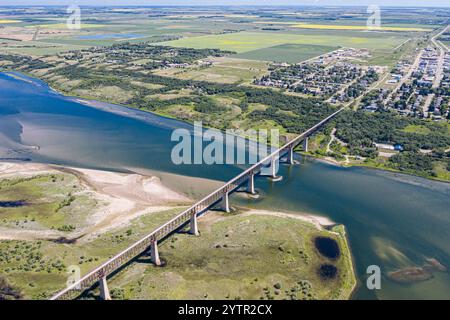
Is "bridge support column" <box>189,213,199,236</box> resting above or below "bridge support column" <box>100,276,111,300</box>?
above

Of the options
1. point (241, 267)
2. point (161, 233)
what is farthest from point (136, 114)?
point (241, 267)

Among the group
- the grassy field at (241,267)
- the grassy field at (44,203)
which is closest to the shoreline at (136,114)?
the grassy field at (241,267)

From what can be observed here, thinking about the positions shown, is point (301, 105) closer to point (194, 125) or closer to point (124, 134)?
point (194, 125)

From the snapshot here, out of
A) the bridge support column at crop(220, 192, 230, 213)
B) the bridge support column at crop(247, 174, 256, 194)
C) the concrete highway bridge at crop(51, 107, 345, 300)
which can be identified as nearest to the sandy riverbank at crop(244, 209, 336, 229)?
the bridge support column at crop(220, 192, 230, 213)

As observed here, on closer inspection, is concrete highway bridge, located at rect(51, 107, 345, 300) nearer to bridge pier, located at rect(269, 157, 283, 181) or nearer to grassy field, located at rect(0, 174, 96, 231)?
bridge pier, located at rect(269, 157, 283, 181)

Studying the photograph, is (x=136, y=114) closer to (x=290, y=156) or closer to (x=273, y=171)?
(x=290, y=156)

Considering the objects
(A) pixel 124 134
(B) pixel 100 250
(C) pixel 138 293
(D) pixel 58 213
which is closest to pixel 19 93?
(A) pixel 124 134

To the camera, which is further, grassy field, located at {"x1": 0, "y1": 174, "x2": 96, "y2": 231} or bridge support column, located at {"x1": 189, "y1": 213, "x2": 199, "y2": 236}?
grassy field, located at {"x1": 0, "y1": 174, "x2": 96, "y2": 231}
